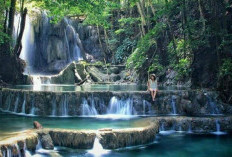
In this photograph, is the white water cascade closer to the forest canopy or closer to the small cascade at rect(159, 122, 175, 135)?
the forest canopy

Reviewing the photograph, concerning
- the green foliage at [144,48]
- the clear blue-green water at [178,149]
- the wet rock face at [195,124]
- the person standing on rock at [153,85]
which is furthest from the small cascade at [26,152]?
the green foliage at [144,48]

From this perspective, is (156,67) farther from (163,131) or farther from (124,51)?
(163,131)

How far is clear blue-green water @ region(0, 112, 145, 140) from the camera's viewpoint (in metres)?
10.2

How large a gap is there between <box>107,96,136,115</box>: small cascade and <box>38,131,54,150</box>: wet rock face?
5.24m

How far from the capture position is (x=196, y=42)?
54.1 ft

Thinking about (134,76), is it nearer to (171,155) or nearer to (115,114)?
(115,114)

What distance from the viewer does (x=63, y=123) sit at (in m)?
11.2

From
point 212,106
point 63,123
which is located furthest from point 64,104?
point 212,106

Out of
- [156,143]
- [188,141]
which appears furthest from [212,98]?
[156,143]

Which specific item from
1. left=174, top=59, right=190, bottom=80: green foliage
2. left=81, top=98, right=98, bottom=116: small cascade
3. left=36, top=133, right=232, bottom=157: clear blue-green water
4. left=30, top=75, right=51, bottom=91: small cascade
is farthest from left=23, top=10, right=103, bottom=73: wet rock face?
left=36, top=133, right=232, bottom=157: clear blue-green water

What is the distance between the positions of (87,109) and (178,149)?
5.53m

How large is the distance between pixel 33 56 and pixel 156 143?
2249cm

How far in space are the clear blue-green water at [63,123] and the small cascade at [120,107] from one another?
149 cm

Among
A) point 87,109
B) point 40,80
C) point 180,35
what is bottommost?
point 87,109
